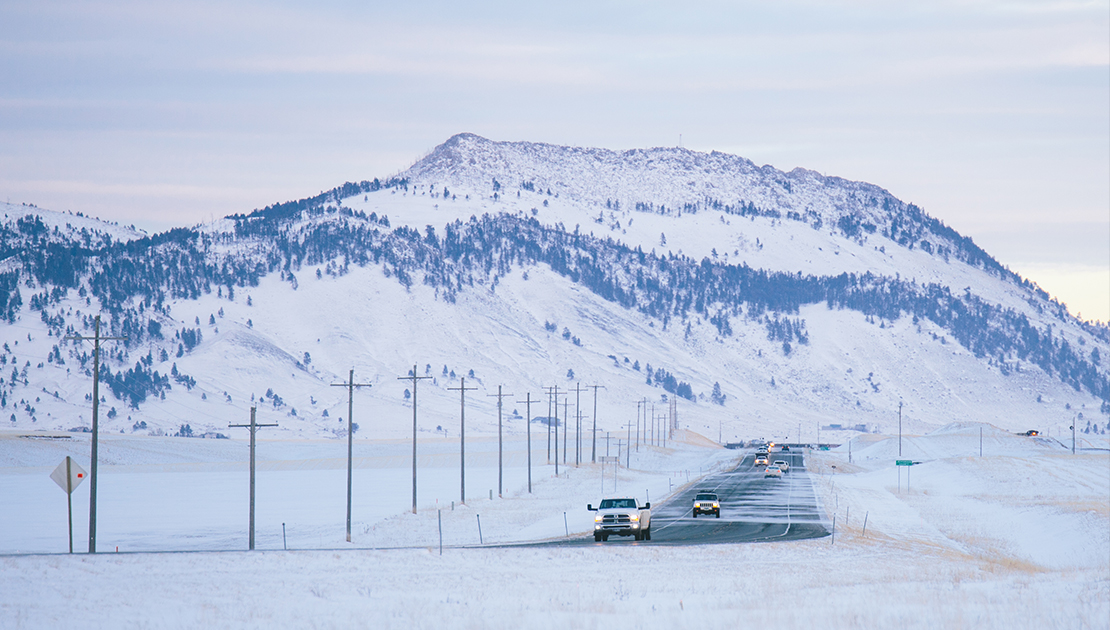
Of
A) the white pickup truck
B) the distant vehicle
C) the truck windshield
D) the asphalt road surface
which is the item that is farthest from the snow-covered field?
the distant vehicle

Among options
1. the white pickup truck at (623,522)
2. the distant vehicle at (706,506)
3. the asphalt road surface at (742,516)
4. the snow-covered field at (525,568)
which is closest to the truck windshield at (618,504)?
the white pickup truck at (623,522)

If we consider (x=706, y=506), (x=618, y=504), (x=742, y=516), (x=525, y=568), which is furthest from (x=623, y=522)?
(x=706, y=506)

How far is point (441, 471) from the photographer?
122m

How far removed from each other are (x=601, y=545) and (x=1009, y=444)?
13974 cm

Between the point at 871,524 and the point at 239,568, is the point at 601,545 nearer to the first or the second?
the point at 239,568

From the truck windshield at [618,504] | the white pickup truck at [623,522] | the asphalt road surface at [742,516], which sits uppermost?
the truck windshield at [618,504]

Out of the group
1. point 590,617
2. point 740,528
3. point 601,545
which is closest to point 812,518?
point 740,528

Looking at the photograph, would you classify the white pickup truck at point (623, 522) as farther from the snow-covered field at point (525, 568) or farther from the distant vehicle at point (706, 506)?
the distant vehicle at point (706, 506)

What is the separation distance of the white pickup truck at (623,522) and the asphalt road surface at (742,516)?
379 mm

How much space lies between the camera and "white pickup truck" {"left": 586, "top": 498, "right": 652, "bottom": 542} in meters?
46.5

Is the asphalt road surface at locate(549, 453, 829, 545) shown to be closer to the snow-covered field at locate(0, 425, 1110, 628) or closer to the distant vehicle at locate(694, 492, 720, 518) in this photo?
the distant vehicle at locate(694, 492, 720, 518)

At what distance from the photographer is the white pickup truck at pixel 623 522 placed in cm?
4647

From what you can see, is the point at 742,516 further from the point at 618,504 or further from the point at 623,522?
the point at 623,522

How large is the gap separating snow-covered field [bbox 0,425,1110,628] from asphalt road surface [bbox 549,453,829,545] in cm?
194
